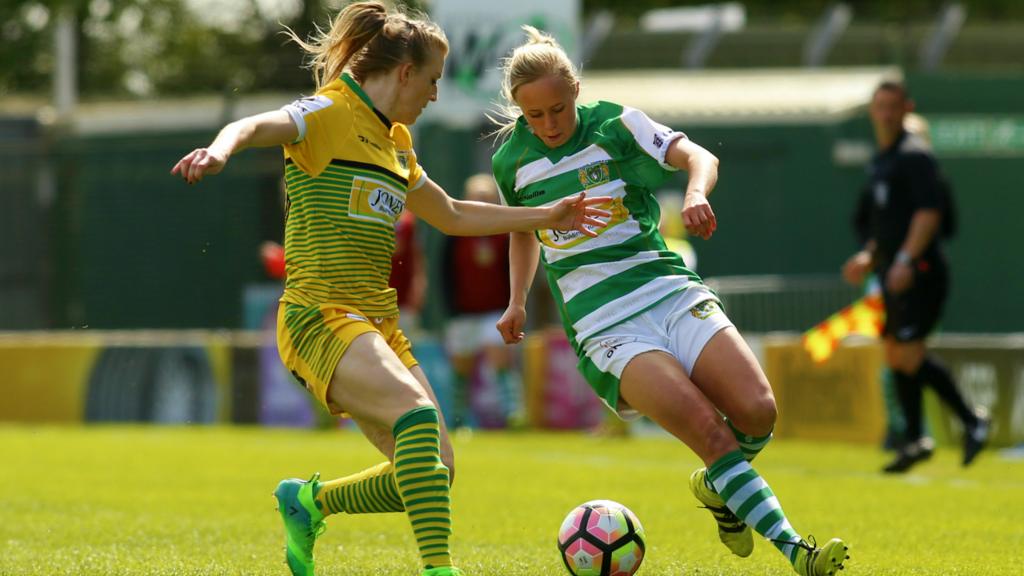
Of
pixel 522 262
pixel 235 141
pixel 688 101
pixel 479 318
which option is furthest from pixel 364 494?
pixel 688 101

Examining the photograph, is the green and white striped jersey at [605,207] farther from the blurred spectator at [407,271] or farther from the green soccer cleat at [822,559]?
the blurred spectator at [407,271]

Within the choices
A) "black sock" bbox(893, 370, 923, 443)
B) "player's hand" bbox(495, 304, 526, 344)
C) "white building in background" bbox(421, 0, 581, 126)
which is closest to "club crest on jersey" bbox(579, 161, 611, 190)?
"player's hand" bbox(495, 304, 526, 344)

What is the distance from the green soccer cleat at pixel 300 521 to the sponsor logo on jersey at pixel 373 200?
102 cm

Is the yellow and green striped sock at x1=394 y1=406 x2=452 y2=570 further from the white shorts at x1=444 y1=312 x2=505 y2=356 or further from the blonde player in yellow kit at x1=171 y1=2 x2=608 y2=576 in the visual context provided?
the white shorts at x1=444 y1=312 x2=505 y2=356

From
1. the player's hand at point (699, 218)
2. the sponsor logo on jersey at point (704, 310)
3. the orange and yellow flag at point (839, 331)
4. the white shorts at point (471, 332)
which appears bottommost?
the white shorts at point (471, 332)

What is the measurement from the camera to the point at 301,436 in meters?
15.1

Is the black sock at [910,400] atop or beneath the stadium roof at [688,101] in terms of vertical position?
beneath

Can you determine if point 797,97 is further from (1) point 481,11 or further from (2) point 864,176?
(1) point 481,11

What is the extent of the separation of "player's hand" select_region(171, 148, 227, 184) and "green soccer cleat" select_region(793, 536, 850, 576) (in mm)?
2151

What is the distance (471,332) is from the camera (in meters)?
15.2

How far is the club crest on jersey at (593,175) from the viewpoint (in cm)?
620

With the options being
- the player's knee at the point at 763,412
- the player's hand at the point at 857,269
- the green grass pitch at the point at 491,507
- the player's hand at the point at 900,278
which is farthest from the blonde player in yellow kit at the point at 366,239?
the player's hand at the point at 857,269

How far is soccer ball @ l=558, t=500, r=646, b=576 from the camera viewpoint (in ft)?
19.6

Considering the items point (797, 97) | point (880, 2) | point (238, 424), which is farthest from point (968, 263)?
point (880, 2)
